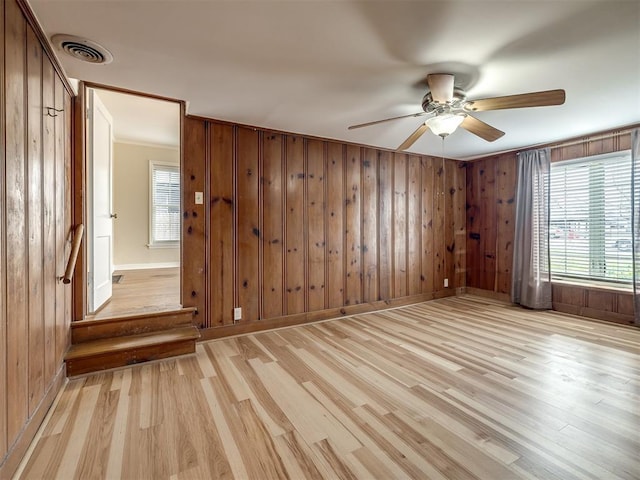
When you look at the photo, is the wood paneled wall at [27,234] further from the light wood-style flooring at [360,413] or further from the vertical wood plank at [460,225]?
the vertical wood plank at [460,225]

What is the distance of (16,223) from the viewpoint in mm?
1436

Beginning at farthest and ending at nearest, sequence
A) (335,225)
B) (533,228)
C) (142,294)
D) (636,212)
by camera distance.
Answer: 1. (533,228)
2. (335,225)
3. (142,294)
4. (636,212)

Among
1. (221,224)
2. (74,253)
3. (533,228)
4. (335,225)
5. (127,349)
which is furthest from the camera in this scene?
(533,228)

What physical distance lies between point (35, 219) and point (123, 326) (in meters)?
1.31

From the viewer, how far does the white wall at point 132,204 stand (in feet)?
16.6

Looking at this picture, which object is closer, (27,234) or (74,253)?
(27,234)

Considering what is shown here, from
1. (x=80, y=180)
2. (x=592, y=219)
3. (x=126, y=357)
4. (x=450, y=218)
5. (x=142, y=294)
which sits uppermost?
(x=80, y=180)

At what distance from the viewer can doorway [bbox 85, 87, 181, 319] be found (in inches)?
111

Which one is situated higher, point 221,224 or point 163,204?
point 163,204

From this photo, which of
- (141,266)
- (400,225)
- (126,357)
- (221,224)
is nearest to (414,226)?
(400,225)

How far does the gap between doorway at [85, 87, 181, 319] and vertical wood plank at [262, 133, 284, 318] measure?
98 cm

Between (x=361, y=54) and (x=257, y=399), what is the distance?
2.41m

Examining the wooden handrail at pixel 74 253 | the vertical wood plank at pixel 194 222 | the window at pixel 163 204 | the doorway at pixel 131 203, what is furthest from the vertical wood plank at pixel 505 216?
the window at pixel 163 204

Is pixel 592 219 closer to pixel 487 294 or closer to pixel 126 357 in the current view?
pixel 487 294
